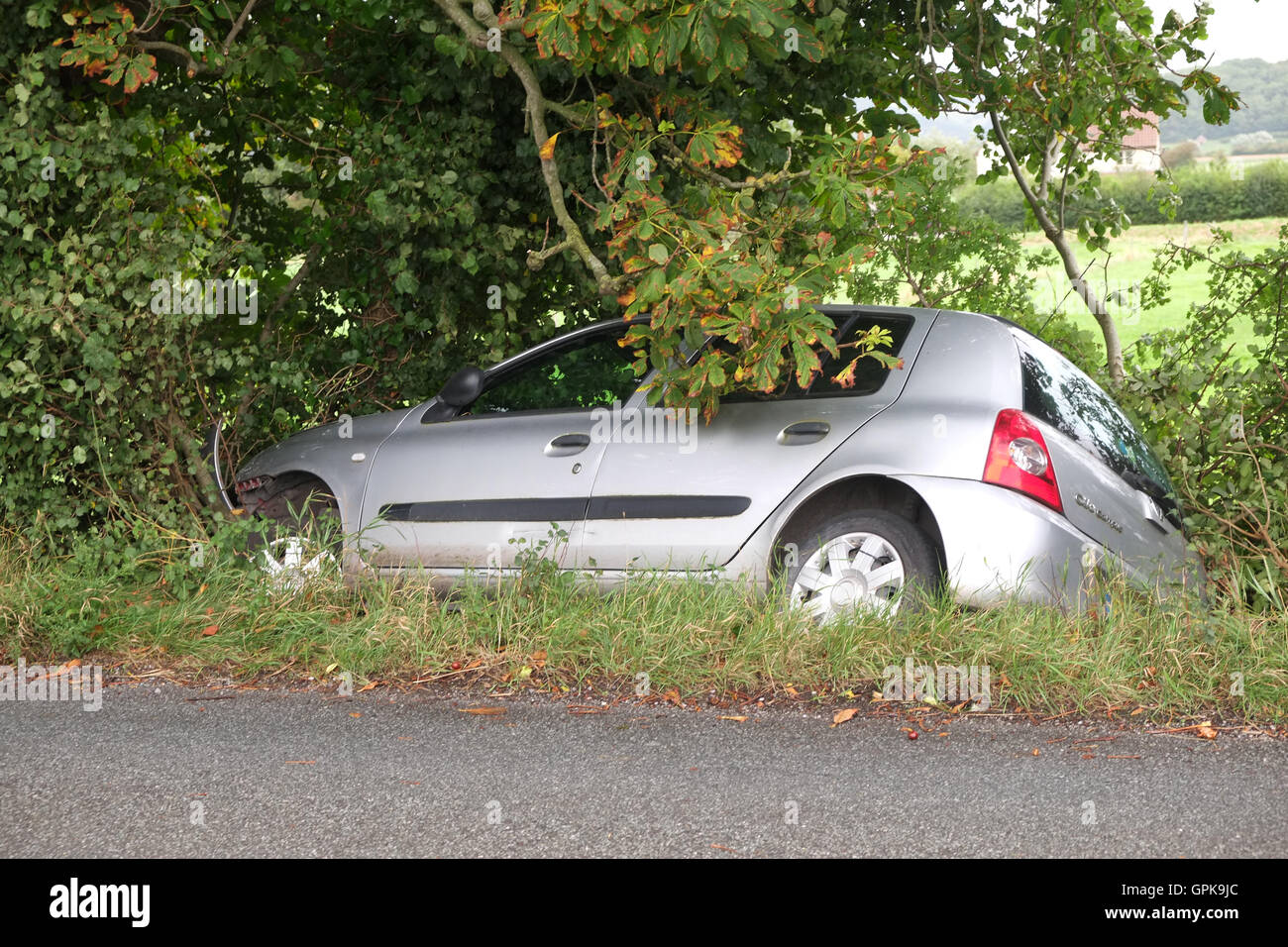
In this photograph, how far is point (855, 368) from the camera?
5.66 meters

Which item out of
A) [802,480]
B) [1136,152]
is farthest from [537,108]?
[1136,152]

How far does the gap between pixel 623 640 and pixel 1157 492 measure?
249 cm

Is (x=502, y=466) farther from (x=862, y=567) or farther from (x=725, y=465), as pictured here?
(x=862, y=567)

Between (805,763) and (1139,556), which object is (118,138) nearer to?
(805,763)

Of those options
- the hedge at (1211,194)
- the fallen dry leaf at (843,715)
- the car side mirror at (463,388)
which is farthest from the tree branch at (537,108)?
the hedge at (1211,194)

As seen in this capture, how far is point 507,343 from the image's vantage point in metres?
7.83

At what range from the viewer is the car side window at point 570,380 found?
246 inches

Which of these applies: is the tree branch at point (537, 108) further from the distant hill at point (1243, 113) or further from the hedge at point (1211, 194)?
the hedge at point (1211, 194)

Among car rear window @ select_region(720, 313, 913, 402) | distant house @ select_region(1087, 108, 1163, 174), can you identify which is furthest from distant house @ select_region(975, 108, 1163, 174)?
car rear window @ select_region(720, 313, 913, 402)

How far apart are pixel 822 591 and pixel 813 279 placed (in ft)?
4.38

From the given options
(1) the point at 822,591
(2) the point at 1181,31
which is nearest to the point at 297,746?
(1) the point at 822,591

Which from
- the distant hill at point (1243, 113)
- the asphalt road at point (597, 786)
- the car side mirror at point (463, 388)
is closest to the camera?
the asphalt road at point (597, 786)

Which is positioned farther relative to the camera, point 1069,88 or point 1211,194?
point 1211,194

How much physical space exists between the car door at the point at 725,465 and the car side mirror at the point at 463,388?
2.78 ft
